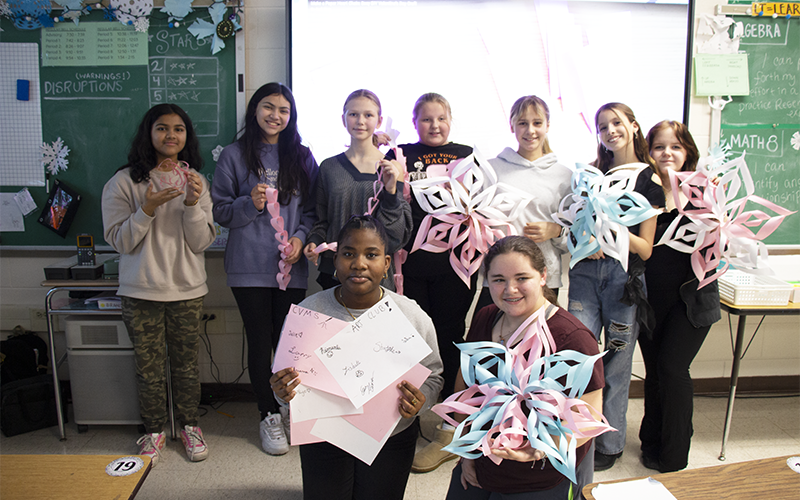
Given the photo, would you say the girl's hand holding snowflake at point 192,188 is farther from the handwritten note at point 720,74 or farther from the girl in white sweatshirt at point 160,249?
the handwritten note at point 720,74

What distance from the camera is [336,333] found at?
1.39 meters

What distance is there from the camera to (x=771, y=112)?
2.95 m

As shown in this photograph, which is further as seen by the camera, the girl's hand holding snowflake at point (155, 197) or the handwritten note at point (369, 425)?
the girl's hand holding snowflake at point (155, 197)

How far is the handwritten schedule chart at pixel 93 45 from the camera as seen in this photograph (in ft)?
9.00

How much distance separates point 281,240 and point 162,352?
0.81 m

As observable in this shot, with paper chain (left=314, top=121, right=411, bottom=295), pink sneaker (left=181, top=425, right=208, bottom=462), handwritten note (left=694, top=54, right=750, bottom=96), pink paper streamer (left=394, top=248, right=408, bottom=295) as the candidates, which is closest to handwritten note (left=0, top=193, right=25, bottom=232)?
pink sneaker (left=181, top=425, right=208, bottom=462)

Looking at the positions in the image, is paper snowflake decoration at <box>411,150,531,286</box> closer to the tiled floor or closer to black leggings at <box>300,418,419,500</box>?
black leggings at <box>300,418,419,500</box>

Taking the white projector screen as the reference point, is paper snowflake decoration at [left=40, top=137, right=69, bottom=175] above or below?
below

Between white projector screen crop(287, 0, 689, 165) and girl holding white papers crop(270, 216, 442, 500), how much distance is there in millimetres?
1432

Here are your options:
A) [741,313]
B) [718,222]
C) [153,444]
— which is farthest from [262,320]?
[741,313]

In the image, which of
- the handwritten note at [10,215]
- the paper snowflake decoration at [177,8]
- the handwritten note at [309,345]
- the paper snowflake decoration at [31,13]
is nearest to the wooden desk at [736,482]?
the handwritten note at [309,345]

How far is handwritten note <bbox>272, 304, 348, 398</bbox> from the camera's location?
139 centimetres

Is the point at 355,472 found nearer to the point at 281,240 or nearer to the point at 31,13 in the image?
the point at 281,240

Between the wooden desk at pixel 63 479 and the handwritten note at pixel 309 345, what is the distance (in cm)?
43
